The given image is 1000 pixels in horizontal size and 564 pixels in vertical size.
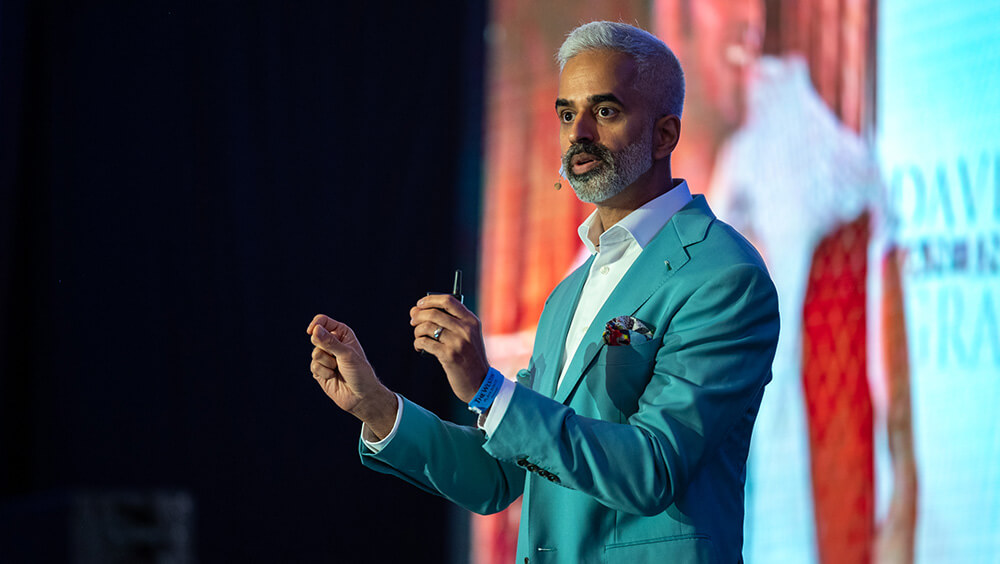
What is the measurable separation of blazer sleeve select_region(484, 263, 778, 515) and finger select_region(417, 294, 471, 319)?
137 mm

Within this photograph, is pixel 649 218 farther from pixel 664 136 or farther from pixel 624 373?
pixel 624 373

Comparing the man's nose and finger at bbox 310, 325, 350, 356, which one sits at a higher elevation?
the man's nose

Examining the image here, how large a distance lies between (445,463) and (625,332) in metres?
0.42

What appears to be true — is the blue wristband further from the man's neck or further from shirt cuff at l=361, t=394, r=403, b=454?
the man's neck

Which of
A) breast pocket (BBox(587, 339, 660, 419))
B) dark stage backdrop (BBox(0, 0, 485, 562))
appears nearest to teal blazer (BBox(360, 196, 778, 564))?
breast pocket (BBox(587, 339, 660, 419))

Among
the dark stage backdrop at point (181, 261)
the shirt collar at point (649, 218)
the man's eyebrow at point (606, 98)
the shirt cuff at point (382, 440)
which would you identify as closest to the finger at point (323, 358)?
the shirt cuff at point (382, 440)

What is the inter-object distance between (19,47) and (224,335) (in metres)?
1.11

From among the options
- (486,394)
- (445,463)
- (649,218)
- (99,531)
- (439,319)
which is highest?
(649,218)

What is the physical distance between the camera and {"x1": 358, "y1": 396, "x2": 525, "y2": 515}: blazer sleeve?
1.53 meters

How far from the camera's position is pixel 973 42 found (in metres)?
3.81

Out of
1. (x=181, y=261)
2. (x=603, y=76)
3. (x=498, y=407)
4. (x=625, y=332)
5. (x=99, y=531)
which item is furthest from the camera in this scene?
(x=181, y=261)

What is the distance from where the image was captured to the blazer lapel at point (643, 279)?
4.70 feet

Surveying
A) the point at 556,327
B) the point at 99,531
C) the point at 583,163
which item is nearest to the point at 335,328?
the point at 556,327

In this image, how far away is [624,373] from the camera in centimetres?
140
